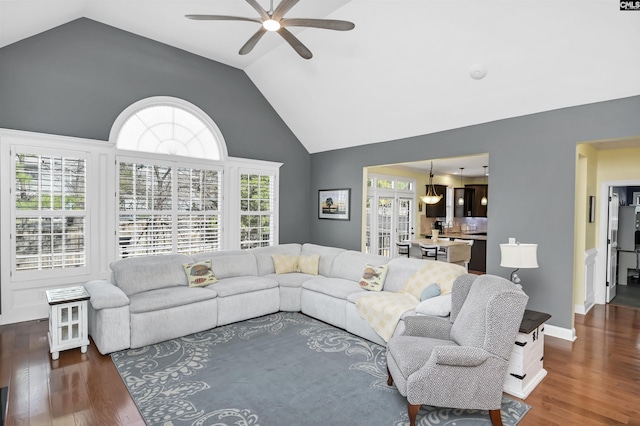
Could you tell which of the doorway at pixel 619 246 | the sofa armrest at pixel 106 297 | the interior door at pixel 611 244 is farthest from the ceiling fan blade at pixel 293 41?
the interior door at pixel 611 244

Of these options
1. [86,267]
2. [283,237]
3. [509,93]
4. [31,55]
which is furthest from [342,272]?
[31,55]

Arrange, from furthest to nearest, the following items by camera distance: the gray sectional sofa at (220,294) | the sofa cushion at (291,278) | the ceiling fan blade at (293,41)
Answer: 1. the sofa cushion at (291,278)
2. the gray sectional sofa at (220,294)
3. the ceiling fan blade at (293,41)

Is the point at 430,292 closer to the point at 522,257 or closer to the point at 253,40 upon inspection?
the point at 522,257

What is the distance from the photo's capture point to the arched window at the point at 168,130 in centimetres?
519

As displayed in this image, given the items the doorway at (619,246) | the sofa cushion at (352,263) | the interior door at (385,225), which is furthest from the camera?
the interior door at (385,225)

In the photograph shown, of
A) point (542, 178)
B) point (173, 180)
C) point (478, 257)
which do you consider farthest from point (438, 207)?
point (173, 180)

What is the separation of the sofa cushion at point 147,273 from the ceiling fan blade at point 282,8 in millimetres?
3292

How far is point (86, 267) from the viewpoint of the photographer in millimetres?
4805

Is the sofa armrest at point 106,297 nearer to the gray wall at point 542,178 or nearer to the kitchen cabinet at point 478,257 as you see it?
the gray wall at point 542,178

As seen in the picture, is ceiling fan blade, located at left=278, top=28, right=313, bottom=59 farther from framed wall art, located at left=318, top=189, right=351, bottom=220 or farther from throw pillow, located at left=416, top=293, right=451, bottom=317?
framed wall art, located at left=318, top=189, right=351, bottom=220

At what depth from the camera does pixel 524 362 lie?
2836mm

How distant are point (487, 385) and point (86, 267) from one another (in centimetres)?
515

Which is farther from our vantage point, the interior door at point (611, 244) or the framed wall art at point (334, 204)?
the framed wall art at point (334, 204)

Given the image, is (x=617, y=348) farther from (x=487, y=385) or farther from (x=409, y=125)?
(x=409, y=125)
